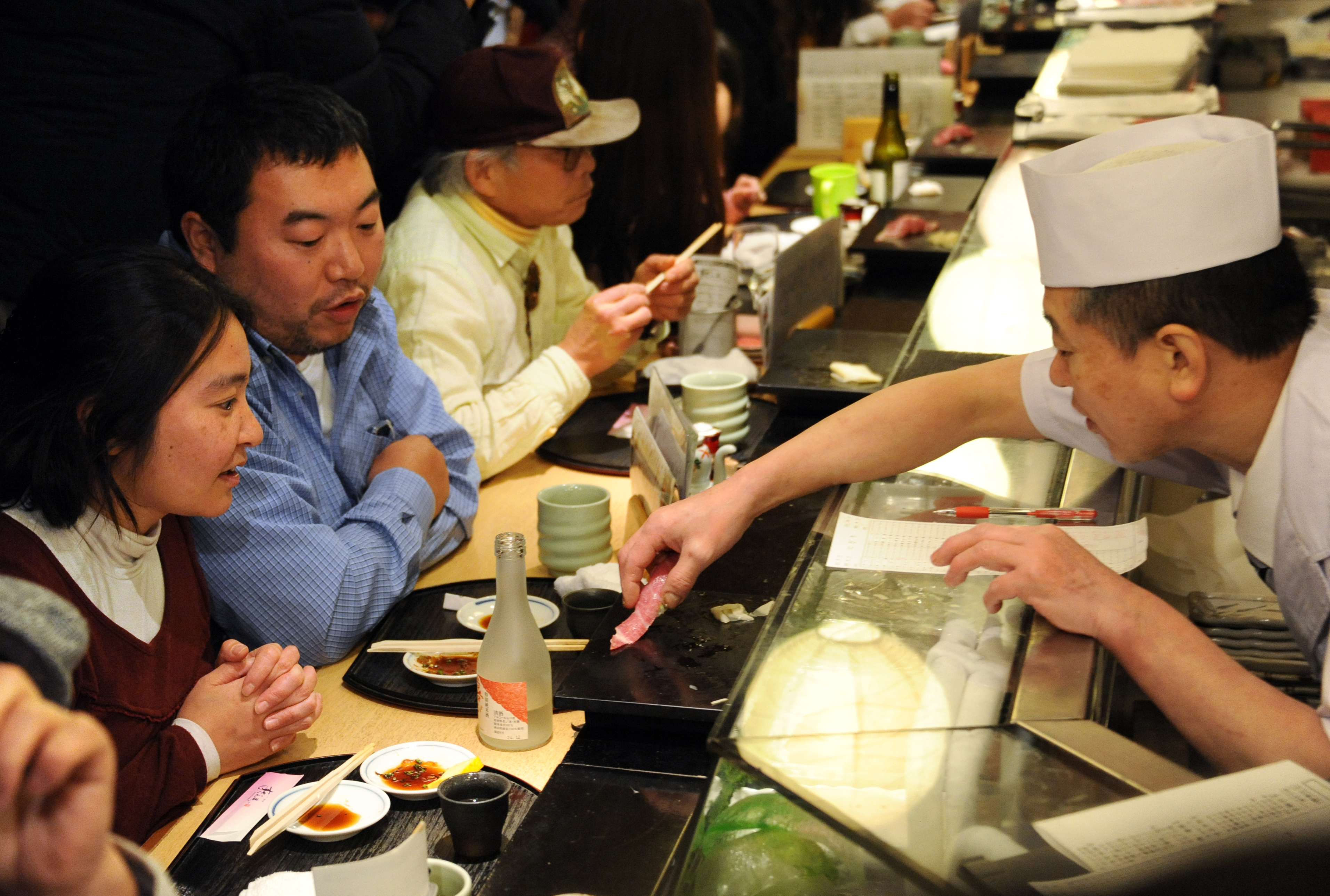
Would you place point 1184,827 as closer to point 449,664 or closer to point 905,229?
point 449,664

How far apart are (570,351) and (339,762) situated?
1.33m

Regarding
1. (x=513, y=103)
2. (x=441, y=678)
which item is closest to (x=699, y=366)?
(x=513, y=103)

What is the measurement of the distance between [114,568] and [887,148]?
351 centimetres

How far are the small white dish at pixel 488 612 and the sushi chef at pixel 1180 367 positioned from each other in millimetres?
353

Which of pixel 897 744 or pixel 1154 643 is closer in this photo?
pixel 897 744

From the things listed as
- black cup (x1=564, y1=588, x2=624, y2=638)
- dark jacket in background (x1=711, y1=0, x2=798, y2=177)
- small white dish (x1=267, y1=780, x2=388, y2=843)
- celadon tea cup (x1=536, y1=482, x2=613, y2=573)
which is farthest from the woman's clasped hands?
dark jacket in background (x1=711, y1=0, x2=798, y2=177)

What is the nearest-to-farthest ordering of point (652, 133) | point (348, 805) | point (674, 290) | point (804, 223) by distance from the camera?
1. point (348, 805)
2. point (674, 290)
3. point (652, 133)
4. point (804, 223)

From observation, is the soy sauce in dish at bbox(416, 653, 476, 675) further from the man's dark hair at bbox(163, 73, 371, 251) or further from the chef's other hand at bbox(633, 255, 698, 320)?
the chef's other hand at bbox(633, 255, 698, 320)

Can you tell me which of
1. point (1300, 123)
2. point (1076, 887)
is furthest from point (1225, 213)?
point (1300, 123)

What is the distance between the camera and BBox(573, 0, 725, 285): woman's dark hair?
11.2 feet

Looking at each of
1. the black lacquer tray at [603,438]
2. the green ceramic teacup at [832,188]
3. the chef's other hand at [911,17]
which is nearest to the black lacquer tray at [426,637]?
the black lacquer tray at [603,438]

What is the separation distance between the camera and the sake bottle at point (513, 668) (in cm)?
154

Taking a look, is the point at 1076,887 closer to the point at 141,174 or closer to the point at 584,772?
the point at 584,772

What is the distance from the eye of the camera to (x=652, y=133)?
3490mm
